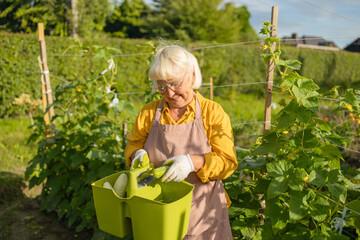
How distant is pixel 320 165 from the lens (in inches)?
61.4

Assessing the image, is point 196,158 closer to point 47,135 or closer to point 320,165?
point 320,165

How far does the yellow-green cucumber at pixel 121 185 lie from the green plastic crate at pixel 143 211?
0.04m

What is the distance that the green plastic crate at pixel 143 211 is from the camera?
4.00ft

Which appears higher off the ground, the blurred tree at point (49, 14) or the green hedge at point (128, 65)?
the blurred tree at point (49, 14)

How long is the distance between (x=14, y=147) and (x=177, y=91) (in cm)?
402

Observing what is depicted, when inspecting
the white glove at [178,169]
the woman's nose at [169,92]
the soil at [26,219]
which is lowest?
the soil at [26,219]

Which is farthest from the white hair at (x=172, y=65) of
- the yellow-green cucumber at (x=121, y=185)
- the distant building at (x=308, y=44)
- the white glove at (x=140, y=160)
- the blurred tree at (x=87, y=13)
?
the blurred tree at (x=87, y=13)

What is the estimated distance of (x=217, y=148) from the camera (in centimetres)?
150

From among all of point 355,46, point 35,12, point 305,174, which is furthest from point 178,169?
point 35,12

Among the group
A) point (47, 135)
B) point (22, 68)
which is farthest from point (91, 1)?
point (47, 135)

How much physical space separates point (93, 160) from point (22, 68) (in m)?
5.15

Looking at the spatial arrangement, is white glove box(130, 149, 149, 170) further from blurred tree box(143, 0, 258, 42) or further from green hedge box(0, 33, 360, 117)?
blurred tree box(143, 0, 258, 42)

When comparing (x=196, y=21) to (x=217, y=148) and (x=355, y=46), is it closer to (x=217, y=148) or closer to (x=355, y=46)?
(x=355, y=46)

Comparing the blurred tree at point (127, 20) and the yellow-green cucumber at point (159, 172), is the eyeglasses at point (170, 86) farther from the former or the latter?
the blurred tree at point (127, 20)
